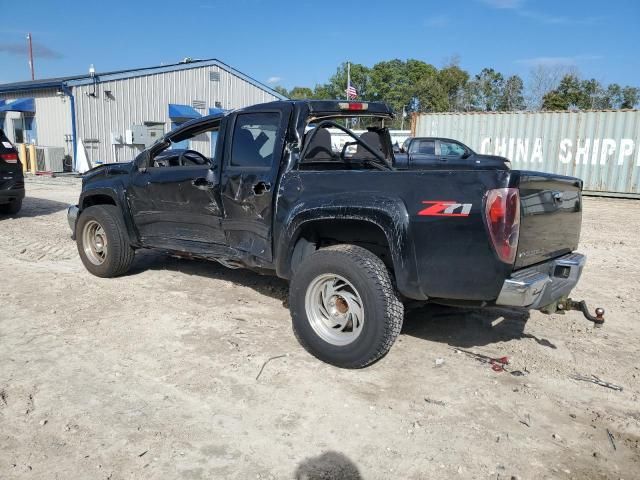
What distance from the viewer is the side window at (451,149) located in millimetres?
14288

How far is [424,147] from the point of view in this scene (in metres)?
14.4

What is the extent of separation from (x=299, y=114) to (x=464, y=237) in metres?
1.83

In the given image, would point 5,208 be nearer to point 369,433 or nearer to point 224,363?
point 224,363

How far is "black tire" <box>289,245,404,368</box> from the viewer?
3.49 meters

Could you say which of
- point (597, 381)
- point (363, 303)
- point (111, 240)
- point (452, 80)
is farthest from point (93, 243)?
point (452, 80)

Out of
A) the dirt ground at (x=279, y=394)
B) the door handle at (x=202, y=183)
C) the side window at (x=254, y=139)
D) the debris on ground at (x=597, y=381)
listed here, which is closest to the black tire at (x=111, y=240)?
the dirt ground at (x=279, y=394)

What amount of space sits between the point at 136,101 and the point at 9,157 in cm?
1444

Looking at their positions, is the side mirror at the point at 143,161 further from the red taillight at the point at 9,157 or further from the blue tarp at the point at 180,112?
the blue tarp at the point at 180,112

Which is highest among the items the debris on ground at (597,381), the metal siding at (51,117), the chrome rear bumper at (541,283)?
the metal siding at (51,117)

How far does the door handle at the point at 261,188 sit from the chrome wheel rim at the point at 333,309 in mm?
907

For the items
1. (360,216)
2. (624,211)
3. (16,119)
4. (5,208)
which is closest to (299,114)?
(360,216)

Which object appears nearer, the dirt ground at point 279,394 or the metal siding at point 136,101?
the dirt ground at point 279,394

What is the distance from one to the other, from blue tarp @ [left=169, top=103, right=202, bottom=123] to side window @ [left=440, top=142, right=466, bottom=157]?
14.1 m

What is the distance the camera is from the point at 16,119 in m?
24.7
